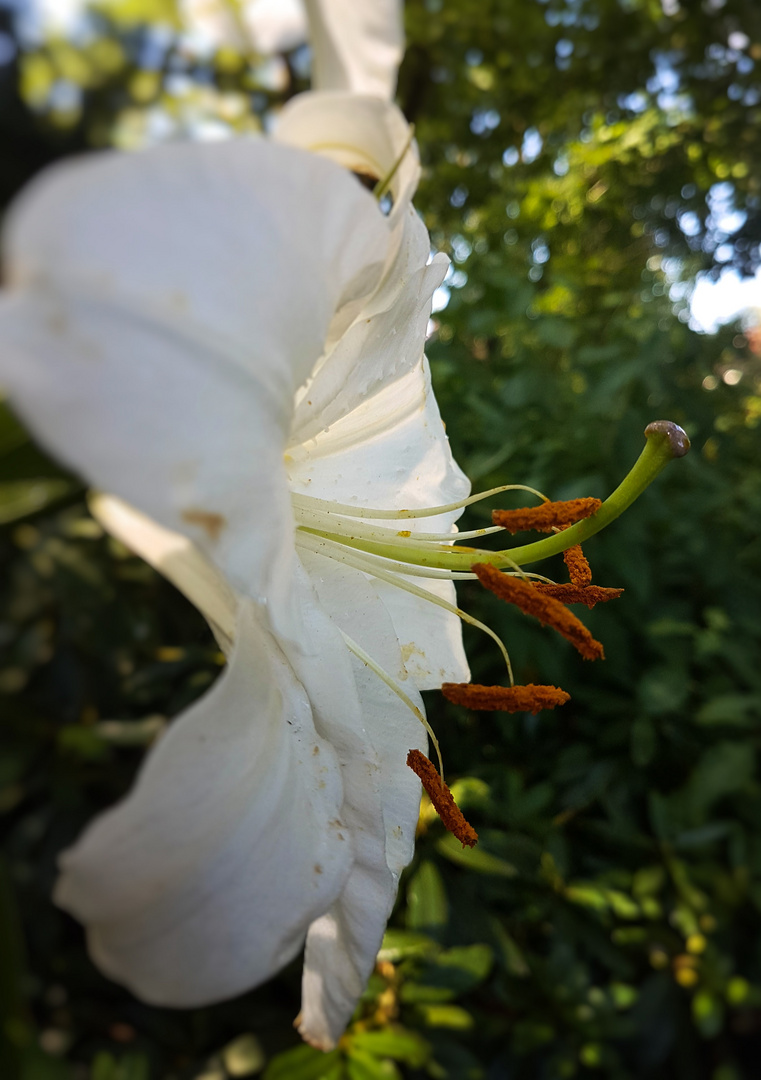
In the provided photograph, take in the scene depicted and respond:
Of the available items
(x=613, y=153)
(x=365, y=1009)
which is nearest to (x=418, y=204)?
(x=613, y=153)

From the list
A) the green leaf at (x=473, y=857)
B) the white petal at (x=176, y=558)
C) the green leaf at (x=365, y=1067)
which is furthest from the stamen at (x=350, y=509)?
the green leaf at (x=365, y=1067)

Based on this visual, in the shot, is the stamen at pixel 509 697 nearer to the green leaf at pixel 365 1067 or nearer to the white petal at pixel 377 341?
the white petal at pixel 377 341

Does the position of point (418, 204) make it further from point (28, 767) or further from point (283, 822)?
point (283, 822)

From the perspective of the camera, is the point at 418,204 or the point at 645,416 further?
the point at 418,204

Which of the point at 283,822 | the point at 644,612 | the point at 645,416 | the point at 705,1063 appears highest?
the point at 283,822

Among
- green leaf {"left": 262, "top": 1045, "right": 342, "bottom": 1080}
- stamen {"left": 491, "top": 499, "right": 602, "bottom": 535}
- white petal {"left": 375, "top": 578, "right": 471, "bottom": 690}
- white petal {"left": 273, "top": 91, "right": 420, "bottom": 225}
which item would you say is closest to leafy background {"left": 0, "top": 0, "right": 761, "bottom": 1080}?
green leaf {"left": 262, "top": 1045, "right": 342, "bottom": 1080}

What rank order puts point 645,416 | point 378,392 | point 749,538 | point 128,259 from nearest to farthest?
point 128,259 < point 378,392 < point 645,416 < point 749,538

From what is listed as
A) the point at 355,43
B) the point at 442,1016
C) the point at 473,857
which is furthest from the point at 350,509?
the point at 442,1016
